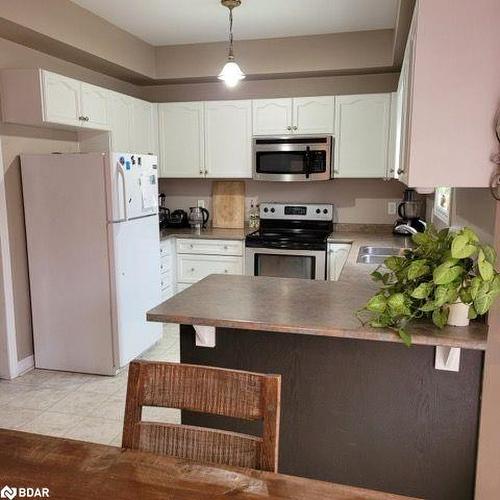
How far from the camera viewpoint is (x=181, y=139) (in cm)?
461

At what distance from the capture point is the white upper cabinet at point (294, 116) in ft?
13.8

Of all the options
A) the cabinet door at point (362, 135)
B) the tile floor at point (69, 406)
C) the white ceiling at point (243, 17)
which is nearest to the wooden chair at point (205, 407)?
the tile floor at point (69, 406)

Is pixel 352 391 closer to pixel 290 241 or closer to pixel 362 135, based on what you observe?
pixel 290 241

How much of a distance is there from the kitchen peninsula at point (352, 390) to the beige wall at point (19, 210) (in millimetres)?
1937

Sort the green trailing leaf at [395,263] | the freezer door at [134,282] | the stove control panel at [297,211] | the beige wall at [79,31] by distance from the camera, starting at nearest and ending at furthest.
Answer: the green trailing leaf at [395,263] < the beige wall at [79,31] < the freezer door at [134,282] < the stove control panel at [297,211]

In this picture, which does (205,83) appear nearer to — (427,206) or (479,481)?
(427,206)

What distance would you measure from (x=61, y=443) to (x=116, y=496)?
0.26 m

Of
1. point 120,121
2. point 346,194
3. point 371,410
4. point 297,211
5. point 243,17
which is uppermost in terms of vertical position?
point 243,17

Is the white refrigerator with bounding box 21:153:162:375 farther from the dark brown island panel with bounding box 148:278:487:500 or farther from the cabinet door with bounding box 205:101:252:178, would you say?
the dark brown island panel with bounding box 148:278:487:500

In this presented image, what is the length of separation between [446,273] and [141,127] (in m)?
3.54

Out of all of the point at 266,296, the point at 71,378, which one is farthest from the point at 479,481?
the point at 71,378

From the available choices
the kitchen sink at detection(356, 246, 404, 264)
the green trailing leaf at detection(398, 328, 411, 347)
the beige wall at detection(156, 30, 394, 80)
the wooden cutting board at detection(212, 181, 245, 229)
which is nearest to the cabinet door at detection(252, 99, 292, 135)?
the beige wall at detection(156, 30, 394, 80)

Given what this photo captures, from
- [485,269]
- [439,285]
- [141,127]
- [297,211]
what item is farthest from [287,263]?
[485,269]

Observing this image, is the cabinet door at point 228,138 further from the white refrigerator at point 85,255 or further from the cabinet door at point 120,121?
the white refrigerator at point 85,255
